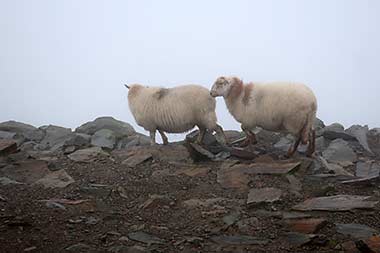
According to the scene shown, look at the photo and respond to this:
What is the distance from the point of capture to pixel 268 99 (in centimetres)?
1216

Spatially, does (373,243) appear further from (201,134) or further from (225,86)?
(201,134)

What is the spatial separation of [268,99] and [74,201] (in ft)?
17.9

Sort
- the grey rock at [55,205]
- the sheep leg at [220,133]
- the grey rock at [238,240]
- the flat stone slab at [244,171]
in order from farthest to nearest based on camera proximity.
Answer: the sheep leg at [220,133]
the flat stone slab at [244,171]
the grey rock at [55,205]
the grey rock at [238,240]

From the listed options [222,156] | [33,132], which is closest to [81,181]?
[222,156]

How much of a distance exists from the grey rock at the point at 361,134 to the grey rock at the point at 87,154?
7019 millimetres

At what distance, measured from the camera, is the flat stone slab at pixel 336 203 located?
27.4ft

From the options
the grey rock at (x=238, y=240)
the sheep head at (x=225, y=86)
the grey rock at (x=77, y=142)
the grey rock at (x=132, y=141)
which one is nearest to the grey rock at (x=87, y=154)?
the grey rock at (x=77, y=142)

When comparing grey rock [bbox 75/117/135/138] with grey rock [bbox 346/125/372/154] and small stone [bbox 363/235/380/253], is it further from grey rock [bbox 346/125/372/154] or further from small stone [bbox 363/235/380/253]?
small stone [bbox 363/235/380/253]

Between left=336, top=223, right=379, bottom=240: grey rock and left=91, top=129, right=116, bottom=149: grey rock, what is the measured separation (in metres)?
8.08

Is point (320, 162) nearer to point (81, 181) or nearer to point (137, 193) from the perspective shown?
point (137, 193)

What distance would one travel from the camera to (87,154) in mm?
12430

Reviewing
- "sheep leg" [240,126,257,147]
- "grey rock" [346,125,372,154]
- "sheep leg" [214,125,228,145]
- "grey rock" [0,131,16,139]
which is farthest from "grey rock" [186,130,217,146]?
"grey rock" [0,131,16,139]

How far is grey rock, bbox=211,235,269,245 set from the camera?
7.20 m

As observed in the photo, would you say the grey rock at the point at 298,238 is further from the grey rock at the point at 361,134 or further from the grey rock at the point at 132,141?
the grey rock at the point at 132,141
